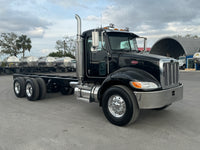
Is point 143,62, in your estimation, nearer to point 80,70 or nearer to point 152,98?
point 152,98

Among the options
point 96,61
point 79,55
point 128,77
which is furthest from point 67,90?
point 128,77

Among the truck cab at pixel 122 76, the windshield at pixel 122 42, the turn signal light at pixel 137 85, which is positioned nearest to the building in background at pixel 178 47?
the windshield at pixel 122 42

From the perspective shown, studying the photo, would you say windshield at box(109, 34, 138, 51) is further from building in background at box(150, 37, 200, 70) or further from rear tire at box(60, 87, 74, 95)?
building in background at box(150, 37, 200, 70)

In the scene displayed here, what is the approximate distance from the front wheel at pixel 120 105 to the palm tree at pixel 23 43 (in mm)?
49685

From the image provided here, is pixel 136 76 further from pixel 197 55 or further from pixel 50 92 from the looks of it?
pixel 197 55

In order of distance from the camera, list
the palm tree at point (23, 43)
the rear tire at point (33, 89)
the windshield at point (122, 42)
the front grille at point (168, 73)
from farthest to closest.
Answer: the palm tree at point (23, 43) → the rear tire at point (33, 89) → the windshield at point (122, 42) → the front grille at point (168, 73)

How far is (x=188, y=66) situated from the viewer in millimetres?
33500

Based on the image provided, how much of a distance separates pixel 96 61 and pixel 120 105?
1630mm

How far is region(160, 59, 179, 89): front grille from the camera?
4282 mm

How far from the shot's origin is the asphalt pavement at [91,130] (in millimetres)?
3459

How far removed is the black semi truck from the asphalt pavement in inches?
19.5

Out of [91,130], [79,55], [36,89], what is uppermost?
[79,55]

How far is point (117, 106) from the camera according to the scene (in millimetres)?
4480

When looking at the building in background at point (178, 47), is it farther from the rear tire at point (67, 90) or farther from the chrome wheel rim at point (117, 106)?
the chrome wheel rim at point (117, 106)
